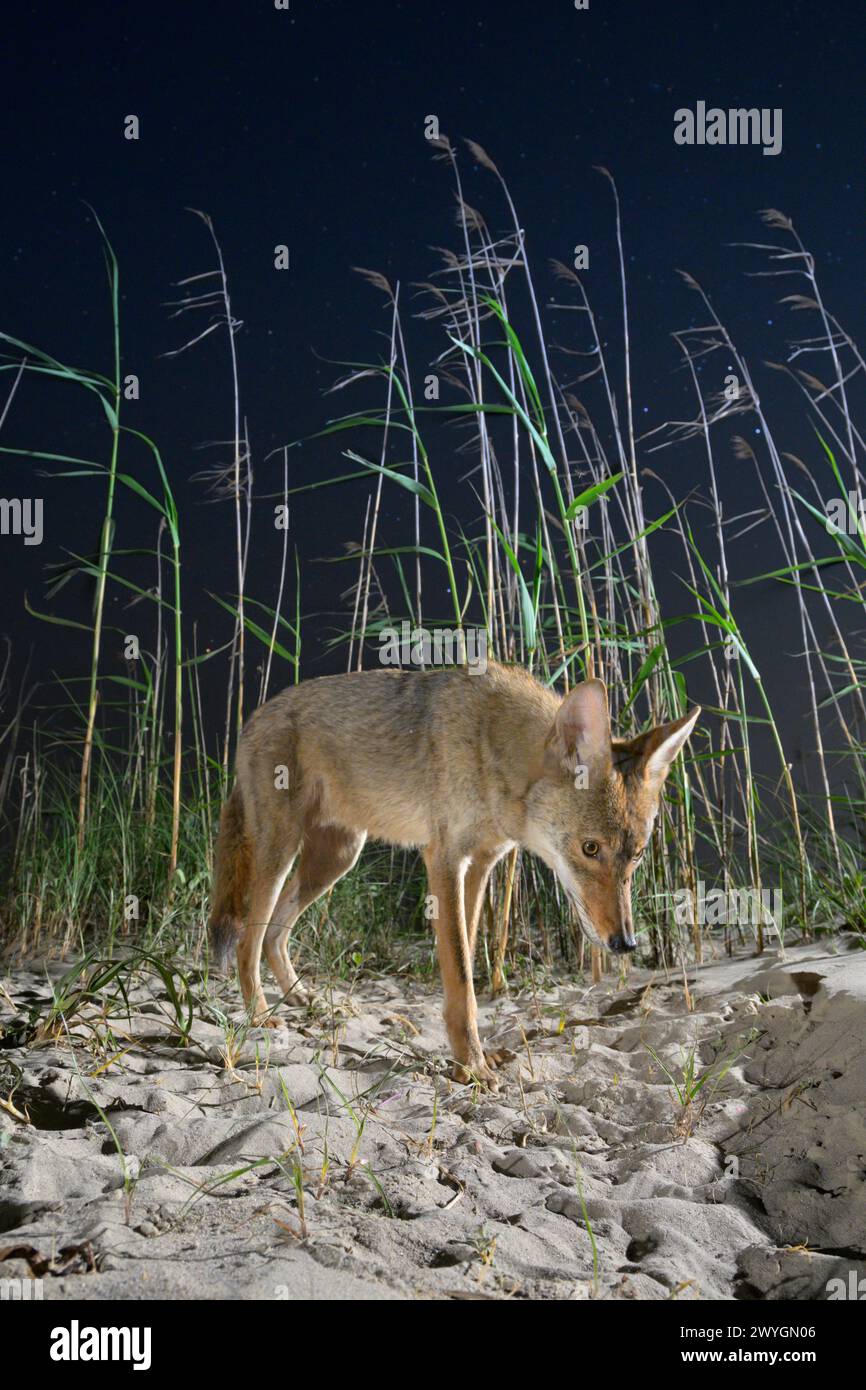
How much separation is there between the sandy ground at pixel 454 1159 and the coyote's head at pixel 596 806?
1.76 ft

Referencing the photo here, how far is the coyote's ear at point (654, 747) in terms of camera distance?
379 centimetres

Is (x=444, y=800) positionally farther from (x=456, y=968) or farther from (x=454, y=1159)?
(x=454, y=1159)

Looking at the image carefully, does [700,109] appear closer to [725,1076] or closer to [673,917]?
[673,917]

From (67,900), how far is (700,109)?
4755 millimetres

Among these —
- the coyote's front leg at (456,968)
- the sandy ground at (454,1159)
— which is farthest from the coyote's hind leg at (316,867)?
the coyote's front leg at (456,968)

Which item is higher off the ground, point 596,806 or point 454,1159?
point 596,806

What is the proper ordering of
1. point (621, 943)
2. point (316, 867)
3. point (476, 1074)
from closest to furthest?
point (476, 1074)
point (621, 943)
point (316, 867)

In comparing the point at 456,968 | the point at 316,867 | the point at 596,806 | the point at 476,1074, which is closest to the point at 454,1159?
the point at 476,1074

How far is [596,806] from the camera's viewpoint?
3.72 metres

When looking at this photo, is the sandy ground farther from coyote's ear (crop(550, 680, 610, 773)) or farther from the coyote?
coyote's ear (crop(550, 680, 610, 773))

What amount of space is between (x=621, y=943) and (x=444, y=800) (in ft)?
2.90

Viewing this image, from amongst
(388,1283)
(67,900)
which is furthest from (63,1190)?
(67,900)

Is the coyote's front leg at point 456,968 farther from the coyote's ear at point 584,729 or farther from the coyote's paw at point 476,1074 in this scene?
the coyote's ear at point 584,729

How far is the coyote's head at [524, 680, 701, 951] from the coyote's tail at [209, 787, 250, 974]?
1.32m
